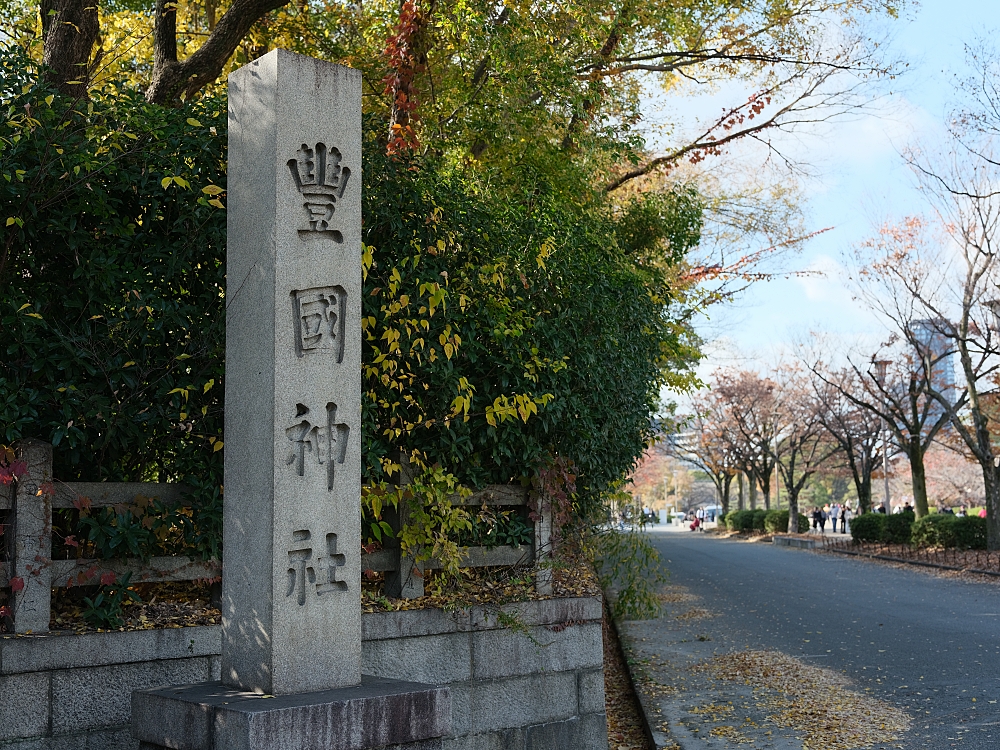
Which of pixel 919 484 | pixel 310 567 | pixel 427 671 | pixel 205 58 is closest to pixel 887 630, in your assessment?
pixel 427 671

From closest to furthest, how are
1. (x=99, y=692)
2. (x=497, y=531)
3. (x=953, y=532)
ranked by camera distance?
(x=99, y=692)
(x=497, y=531)
(x=953, y=532)

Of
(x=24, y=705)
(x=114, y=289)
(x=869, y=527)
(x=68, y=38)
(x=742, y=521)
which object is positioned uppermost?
(x=68, y=38)

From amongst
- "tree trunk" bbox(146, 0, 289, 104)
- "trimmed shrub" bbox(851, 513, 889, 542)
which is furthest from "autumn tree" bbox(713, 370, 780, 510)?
"tree trunk" bbox(146, 0, 289, 104)

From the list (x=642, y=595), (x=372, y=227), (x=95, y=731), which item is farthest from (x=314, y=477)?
(x=642, y=595)

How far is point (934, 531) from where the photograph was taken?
93.0 feet

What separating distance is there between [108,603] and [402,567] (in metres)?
1.87

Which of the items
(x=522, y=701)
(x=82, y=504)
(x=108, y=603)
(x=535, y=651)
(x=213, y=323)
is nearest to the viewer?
(x=82, y=504)

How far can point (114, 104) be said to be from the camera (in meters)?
5.33

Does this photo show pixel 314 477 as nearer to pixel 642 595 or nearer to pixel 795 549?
pixel 642 595

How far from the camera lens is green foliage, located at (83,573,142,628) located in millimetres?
4770

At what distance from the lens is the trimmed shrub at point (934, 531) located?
91.0 ft

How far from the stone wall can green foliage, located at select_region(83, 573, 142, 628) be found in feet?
0.53

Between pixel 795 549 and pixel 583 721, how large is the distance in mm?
32283

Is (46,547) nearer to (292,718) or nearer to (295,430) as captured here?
(295,430)
